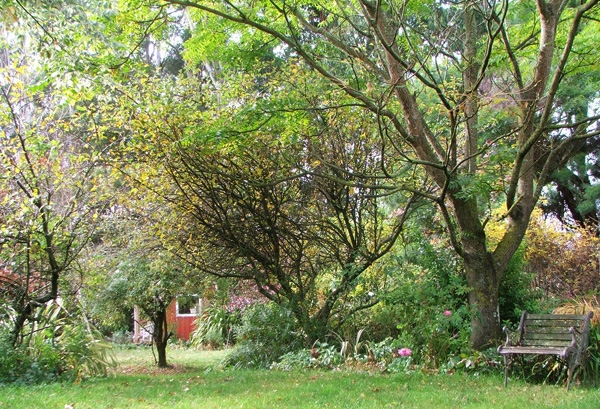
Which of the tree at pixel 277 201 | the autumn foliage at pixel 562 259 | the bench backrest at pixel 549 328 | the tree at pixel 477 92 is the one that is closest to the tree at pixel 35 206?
the tree at pixel 277 201

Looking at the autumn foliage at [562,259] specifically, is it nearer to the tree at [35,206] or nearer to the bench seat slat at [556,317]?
the bench seat slat at [556,317]

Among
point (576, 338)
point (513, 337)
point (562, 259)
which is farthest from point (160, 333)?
point (562, 259)

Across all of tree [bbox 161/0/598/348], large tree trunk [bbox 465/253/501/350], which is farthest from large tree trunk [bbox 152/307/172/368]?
large tree trunk [bbox 465/253/501/350]

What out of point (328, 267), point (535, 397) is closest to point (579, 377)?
A: point (535, 397)

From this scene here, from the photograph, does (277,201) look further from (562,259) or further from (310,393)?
(562,259)

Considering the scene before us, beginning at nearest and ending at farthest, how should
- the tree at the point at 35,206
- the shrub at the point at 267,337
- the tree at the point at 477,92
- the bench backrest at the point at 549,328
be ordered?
the bench backrest at the point at 549,328 → the tree at the point at 477,92 → the tree at the point at 35,206 → the shrub at the point at 267,337

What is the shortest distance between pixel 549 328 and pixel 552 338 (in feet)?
0.56

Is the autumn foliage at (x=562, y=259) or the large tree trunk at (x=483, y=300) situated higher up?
the autumn foliage at (x=562, y=259)

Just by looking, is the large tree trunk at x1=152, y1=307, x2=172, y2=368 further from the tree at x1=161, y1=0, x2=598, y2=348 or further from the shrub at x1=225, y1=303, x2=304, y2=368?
the tree at x1=161, y1=0, x2=598, y2=348

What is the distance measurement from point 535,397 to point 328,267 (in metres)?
5.04

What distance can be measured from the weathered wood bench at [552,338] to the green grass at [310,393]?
1.29 feet

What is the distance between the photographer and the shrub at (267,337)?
916cm

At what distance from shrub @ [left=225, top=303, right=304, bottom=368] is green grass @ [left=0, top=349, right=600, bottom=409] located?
1577mm

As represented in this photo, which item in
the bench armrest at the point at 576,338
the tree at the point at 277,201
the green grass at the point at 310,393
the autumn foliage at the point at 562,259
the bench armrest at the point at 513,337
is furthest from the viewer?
the autumn foliage at the point at 562,259
